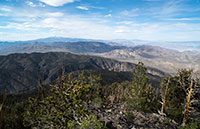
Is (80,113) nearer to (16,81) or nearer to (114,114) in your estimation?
(114,114)

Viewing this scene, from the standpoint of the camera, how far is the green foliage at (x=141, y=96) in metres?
19.9

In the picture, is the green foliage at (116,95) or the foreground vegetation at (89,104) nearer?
the foreground vegetation at (89,104)

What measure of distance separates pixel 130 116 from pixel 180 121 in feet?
25.6

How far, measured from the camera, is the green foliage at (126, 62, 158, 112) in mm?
19875

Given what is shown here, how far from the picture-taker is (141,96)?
20.9 metres

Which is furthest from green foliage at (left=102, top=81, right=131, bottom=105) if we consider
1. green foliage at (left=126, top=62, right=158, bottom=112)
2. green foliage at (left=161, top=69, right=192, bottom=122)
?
green foliage at (left=161, top=69, right=192, bottom=122)

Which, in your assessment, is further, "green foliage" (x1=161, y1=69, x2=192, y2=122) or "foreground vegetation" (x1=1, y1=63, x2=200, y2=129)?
"green foliage" (x1=161, y1=69, x2=192, y2=122)

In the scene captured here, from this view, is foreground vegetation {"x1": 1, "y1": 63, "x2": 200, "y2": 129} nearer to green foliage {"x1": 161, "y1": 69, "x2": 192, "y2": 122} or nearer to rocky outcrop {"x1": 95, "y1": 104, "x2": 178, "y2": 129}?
green foliage {"x1": 161, "y1": 69, "x2": 192, "y2": 122}

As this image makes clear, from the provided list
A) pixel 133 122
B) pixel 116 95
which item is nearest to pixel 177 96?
pixel 133 122

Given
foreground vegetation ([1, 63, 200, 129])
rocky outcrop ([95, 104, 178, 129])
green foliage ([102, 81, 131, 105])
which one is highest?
foreground vegetation ([1, 63, 200, 129])

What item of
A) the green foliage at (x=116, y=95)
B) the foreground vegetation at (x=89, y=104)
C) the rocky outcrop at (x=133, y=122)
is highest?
the foreground vegetation at (x=89, y=104)

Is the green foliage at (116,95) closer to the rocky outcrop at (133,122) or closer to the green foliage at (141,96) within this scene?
the green foliage at (141,96)

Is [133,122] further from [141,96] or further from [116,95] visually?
[116,95]

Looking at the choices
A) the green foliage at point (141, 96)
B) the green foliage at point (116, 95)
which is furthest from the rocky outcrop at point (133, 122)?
the green foliage at point (116, 95)
